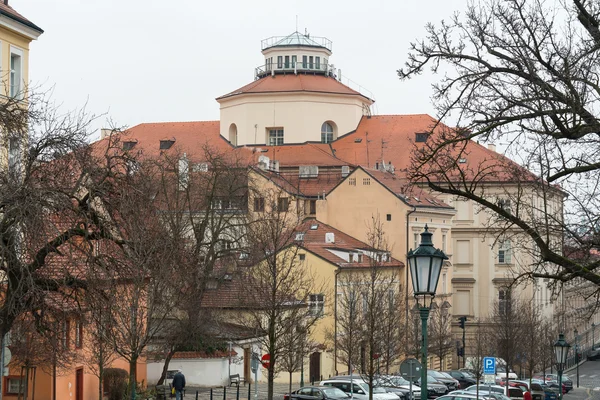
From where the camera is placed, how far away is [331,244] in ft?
221

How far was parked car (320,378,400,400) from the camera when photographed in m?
44.1

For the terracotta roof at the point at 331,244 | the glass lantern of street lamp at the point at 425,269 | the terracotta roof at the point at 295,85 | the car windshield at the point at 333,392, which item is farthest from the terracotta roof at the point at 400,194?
the glass lantern of street lamp at the point at 425,269

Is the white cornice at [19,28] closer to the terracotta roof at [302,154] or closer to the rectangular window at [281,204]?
the rectangular window at [281,204]

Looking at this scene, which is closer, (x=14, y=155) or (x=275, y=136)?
(x=14, y=155)

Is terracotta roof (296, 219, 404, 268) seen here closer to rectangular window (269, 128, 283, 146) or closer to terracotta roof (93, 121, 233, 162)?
rectangular window (269, 128, 283, 146)

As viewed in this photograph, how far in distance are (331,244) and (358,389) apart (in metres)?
22.7

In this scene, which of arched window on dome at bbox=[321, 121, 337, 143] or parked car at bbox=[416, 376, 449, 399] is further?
arched window on dome at bbox=[321, 121, 337, 143]

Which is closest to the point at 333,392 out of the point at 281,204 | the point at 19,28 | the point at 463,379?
the point at 19,28

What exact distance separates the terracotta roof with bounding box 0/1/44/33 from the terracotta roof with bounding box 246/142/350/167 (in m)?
43.9

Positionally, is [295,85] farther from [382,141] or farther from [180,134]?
[180,134]

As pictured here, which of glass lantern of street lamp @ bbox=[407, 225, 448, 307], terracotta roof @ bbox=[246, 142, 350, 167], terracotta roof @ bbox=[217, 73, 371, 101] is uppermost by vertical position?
terracotta roof @ bbox=[217, 73, 371, 101]

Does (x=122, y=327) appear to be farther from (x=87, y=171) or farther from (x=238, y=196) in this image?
(x=238, y=196)

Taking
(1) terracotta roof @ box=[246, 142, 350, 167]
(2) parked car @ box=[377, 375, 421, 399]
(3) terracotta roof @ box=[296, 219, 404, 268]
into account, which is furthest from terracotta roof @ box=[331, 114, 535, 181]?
(2) parked car @ box=[377, 375, 421, 399]

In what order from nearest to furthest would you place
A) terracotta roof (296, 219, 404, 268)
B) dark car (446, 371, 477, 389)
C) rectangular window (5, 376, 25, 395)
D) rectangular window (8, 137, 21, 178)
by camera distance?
rectangular window (8, 137, 21, 178) < rectangular window (5, 376, 25, 395) < dark car (446, 371, 477, 389) < terracotta roof (296, 219, 404, 268)
